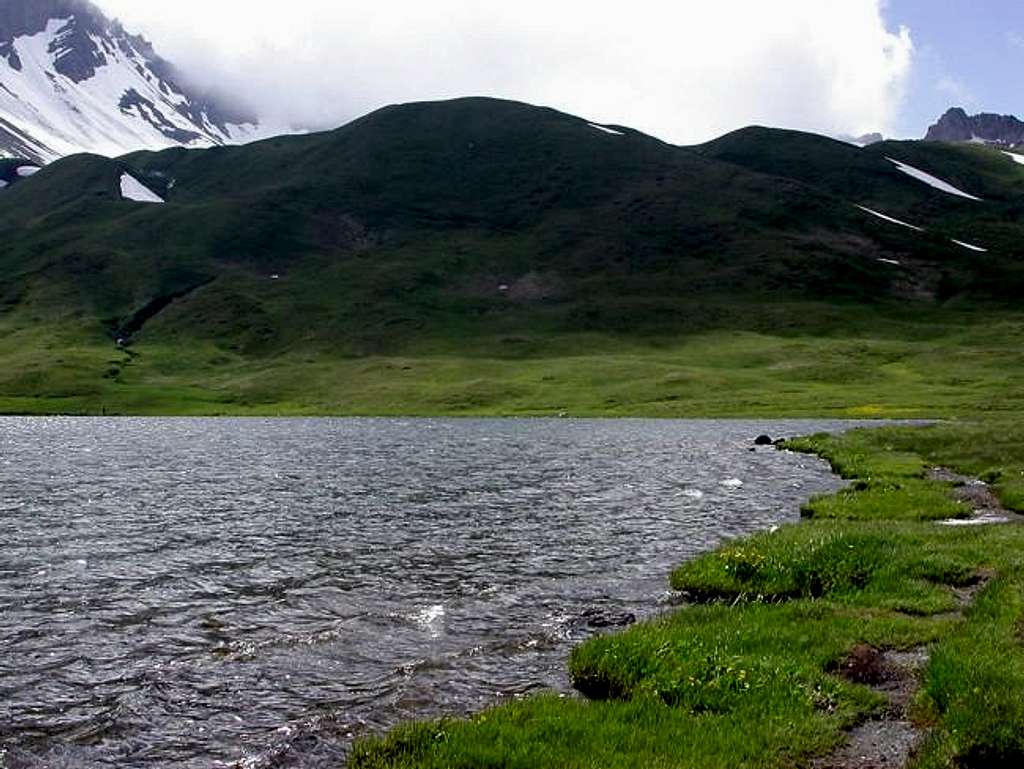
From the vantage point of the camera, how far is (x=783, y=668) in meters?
18.5

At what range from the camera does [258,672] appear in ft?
71.9

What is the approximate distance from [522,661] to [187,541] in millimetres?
21579

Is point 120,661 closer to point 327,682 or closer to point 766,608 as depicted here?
point 327,682

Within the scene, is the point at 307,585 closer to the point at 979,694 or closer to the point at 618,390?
the point at 979,694

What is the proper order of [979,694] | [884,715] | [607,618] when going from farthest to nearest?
[607,618] < [884,715] < [979,694]

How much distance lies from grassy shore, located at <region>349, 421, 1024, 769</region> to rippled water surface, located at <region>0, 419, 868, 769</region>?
2.38m

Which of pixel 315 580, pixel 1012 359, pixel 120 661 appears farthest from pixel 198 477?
pixel 1012 359

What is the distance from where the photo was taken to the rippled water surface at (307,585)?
19.1m

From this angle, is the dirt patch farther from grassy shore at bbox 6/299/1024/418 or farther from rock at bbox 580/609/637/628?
grassy shore at bbox 6/299/1024/418

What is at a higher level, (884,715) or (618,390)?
(618,390)

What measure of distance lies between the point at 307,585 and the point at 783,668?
17.4 metres

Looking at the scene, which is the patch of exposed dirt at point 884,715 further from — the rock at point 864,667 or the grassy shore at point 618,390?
the grassy shore at point 618,390

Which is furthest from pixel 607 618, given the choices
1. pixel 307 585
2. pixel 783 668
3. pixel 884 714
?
pixel 307 585

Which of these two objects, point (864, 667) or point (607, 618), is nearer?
point (864, 667)
